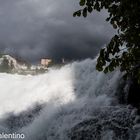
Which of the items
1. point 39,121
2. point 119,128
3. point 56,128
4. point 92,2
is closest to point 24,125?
point 39,121

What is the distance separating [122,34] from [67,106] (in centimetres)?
1898

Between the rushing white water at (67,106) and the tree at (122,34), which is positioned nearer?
the tree at (122,34)

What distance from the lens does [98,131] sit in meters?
19.6

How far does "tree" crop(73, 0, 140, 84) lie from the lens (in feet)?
22.4

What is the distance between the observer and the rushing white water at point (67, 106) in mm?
19922

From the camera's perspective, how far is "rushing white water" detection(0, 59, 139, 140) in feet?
65.4

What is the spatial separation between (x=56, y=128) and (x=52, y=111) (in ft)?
10.5

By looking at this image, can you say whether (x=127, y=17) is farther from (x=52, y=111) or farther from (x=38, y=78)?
(x=38, y=78)

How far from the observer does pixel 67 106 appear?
26.0 metres

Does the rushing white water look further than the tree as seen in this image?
Yes

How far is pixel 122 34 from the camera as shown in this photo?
7234mm

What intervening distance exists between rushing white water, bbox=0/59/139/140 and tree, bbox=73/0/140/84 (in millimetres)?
11143

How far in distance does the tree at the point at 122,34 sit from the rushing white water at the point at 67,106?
1114cm

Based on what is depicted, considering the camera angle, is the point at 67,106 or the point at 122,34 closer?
the point at 122,34
